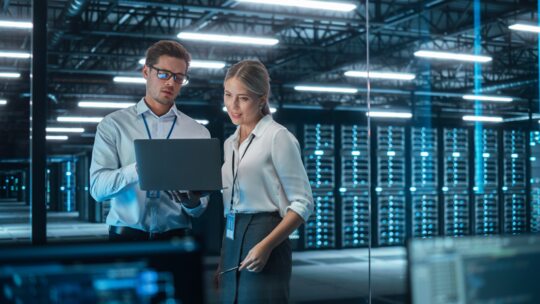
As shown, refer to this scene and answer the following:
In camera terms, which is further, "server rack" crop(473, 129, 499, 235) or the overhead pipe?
"server rack" crop(473, 129, 499, 235)

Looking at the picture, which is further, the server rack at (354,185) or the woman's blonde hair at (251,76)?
the server rack at (354,185)

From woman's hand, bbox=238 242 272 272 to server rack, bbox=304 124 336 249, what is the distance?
2.96 metres

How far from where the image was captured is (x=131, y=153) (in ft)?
6.57

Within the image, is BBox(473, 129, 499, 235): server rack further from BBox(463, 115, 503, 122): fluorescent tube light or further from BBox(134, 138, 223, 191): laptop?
BBox(134, 138, 223, 191): laptop

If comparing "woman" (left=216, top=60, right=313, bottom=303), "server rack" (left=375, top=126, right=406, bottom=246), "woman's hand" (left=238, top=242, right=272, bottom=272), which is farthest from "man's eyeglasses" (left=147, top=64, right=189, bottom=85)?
"server rack" (left=375, top=126, right=406, bottom=246)

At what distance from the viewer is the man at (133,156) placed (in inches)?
77.9

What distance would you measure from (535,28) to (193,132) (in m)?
4.30

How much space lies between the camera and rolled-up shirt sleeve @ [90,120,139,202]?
1904mm

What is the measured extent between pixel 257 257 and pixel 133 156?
1.58 feet

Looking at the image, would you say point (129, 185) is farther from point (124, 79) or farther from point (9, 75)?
point (124, 79)

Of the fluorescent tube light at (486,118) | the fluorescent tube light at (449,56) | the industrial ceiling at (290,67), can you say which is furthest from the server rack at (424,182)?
the fluorescent tube light at (449,56)

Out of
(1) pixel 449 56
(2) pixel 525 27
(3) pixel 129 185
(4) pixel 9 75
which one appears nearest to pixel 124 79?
(4) pixel 9 75

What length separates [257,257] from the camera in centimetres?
183

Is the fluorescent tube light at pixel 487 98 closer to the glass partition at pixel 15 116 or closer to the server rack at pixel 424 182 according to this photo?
the server rack at pixel 424 182
